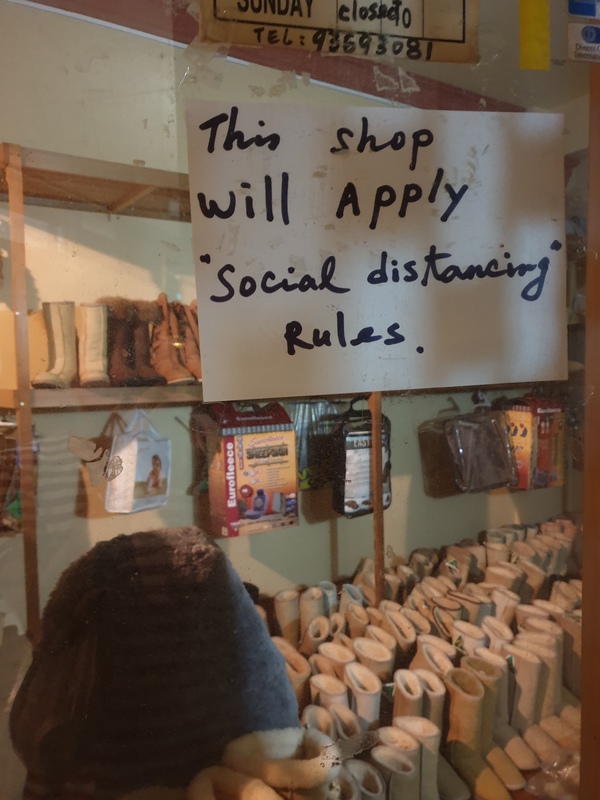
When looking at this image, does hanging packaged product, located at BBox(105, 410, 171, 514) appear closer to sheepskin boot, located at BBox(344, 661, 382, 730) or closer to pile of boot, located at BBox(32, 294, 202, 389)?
pile of boot, located at BBox(32, 294, 202, 389)

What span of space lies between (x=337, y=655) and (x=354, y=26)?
1.88 ft

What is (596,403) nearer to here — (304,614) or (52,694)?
(304,614)

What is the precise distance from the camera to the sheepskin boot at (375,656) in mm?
535

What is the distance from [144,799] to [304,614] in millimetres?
206

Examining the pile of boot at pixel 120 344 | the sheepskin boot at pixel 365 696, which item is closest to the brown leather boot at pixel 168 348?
the pile of boot at pixel 120 344

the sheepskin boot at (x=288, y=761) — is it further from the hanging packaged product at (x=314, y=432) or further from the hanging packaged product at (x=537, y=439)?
the hanging packaged product at (x=537, y=439)

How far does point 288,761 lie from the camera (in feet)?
1.26

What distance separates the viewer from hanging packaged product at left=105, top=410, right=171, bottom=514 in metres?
0.39

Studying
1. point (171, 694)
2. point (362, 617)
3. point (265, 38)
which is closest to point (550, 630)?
point (362, 617)

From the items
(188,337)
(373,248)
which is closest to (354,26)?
(373,248)

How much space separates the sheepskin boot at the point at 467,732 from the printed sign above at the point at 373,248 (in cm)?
33

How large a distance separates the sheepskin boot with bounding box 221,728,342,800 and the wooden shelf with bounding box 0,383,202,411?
27 centimetres

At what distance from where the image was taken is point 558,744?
501 mm

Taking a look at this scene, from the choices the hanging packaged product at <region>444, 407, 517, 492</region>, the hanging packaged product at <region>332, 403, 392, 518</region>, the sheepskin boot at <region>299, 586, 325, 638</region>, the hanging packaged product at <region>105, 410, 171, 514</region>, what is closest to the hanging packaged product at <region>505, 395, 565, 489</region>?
the hanging packaged product at <region>444, 407, 517, 492</region>
